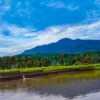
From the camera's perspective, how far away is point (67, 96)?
1494 cm

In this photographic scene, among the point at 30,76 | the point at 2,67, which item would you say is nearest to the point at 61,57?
the point at 2,67

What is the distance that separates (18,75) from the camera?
3027cm

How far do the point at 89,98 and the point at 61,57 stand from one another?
4168 cm

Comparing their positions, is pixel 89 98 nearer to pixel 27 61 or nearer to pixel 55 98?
pixel 55 98

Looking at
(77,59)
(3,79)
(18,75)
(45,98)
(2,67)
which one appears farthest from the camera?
(77,59)

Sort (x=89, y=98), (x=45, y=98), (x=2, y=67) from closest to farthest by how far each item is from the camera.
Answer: (x=89, y=98), (x=45, y=98), (x=2, y=67)

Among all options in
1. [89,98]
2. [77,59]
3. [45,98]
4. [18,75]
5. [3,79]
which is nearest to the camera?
[89,98]

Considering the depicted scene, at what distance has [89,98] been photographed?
13703 mm

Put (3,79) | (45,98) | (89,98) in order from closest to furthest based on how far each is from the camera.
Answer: (89,98) < (45,98) < (3,79)

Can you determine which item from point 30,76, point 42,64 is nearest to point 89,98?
point 30,76

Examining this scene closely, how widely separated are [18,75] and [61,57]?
25793 mm

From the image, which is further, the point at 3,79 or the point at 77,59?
the point at 77,59

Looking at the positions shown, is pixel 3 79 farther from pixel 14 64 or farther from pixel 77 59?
pixel 77 59

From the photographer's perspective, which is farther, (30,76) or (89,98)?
(30,76)
